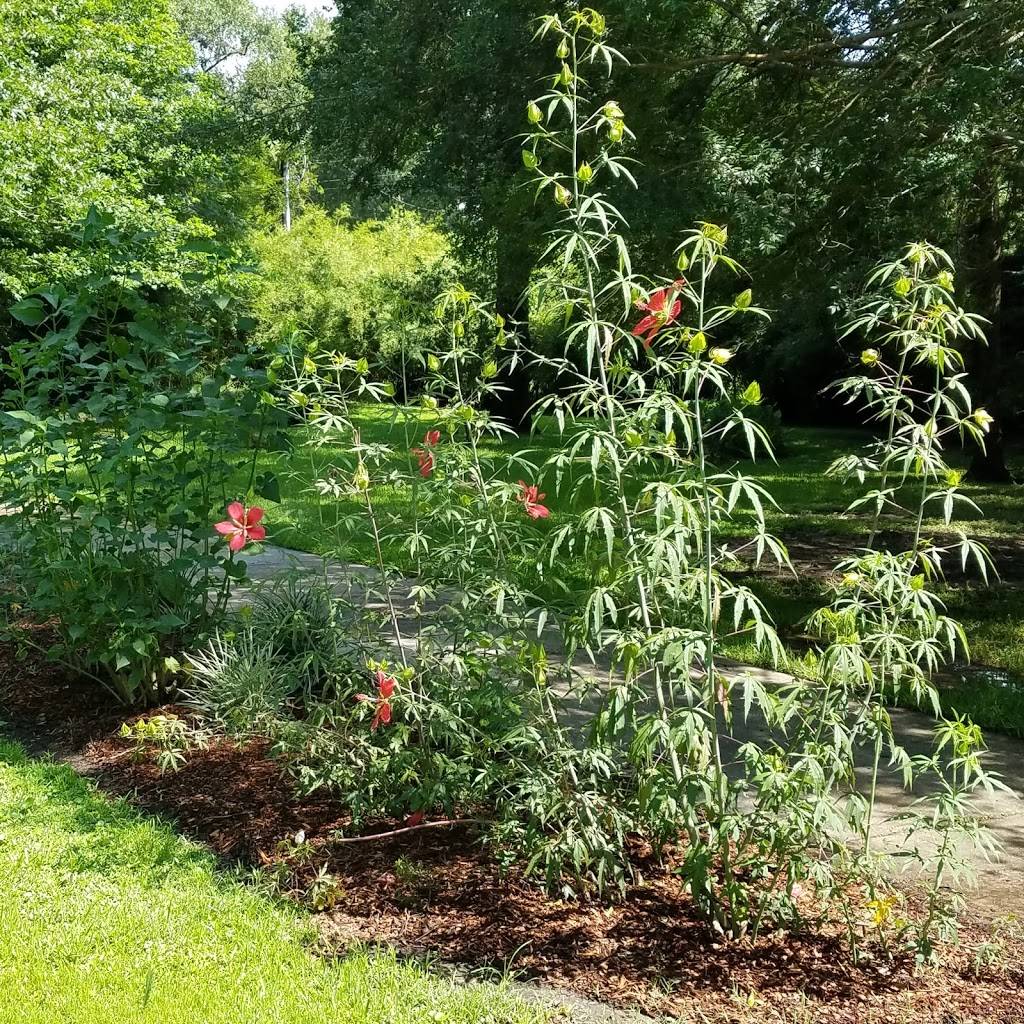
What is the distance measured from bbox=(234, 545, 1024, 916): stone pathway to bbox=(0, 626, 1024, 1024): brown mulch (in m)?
0.27

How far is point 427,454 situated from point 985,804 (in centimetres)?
244

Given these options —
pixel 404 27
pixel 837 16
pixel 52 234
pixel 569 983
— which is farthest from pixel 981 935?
pixel 52 234

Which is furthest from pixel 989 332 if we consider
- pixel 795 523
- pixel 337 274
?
pixel 337 274

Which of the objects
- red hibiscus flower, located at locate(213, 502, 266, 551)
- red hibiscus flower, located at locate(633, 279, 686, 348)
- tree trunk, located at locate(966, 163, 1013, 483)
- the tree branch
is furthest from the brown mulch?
tree trunk, located at locate(966, 163, 1013, 483)

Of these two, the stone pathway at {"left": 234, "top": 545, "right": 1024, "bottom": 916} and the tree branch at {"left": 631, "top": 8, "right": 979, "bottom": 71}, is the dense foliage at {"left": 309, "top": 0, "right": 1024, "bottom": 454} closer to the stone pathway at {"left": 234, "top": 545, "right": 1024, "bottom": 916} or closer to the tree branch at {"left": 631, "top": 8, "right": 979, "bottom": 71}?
the tree branch at {"left": 631, "top": 8, "right": 979, "bottom": 71}

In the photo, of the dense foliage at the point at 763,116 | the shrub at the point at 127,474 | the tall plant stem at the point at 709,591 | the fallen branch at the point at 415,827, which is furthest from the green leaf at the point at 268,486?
the tall plant stem at the point at 709,591

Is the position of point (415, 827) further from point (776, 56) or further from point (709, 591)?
point (776, 56)

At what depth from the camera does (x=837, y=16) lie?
19.5 ft

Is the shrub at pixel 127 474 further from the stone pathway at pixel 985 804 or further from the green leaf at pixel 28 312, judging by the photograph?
the stone pathway at pixel 985 804

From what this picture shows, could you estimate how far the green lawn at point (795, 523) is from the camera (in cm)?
408

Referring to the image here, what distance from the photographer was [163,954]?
105 inches

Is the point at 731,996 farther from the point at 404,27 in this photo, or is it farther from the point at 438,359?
the point at 404,27

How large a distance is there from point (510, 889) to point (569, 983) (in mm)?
460

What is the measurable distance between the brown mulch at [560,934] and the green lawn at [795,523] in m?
→ 1.01
